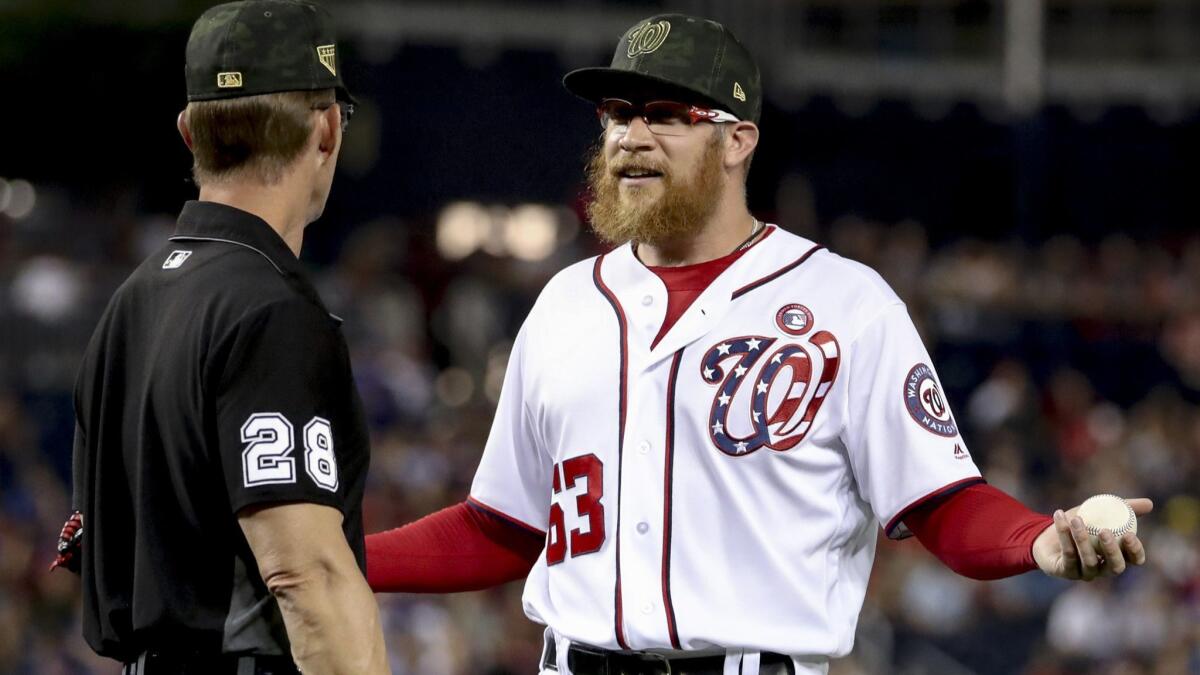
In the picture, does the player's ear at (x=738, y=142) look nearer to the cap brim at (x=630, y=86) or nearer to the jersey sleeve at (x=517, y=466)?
the cap brim at (x=630, y=86)

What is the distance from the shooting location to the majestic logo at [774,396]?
11.0 ft

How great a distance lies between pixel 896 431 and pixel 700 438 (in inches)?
14.9

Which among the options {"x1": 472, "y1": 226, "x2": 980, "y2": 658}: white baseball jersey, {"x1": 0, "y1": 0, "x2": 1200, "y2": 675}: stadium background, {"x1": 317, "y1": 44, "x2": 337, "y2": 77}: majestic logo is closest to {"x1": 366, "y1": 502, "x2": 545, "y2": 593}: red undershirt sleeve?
{"x1": 472, "y1": 226, "x2": 980, "y2": 658}: white baseball jersey

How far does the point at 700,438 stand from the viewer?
11.1ft

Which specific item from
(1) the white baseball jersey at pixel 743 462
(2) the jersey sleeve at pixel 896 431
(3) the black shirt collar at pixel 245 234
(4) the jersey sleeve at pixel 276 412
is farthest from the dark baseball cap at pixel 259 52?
(2) the jersey sleeve at pixel 896 431

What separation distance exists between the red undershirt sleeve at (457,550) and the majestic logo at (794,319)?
2.42 feet

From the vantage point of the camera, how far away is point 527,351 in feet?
12.1

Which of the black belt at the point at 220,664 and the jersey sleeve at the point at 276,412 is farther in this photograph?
the black belt at the point at 220,664

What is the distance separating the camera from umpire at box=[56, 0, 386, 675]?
2.58 m

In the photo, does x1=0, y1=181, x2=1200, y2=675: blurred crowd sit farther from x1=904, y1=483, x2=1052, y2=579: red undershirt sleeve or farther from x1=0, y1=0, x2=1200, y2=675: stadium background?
x1=904, y1=483, x2=1052, y2=579: red undershirt sleeve

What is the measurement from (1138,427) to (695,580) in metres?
9.01

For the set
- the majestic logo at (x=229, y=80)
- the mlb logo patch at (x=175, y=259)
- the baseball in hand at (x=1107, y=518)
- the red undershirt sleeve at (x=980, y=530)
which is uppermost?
the majestic logo at (x=229, y=80)

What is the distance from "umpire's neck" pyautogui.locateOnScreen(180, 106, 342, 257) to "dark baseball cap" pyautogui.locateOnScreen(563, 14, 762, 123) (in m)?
0.86

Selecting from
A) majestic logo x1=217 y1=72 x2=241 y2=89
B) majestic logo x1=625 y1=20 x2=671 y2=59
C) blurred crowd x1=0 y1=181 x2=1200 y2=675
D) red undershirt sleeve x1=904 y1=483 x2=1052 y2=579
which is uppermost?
majestic logo x1=625 y1=20 x2=671 y2=59
